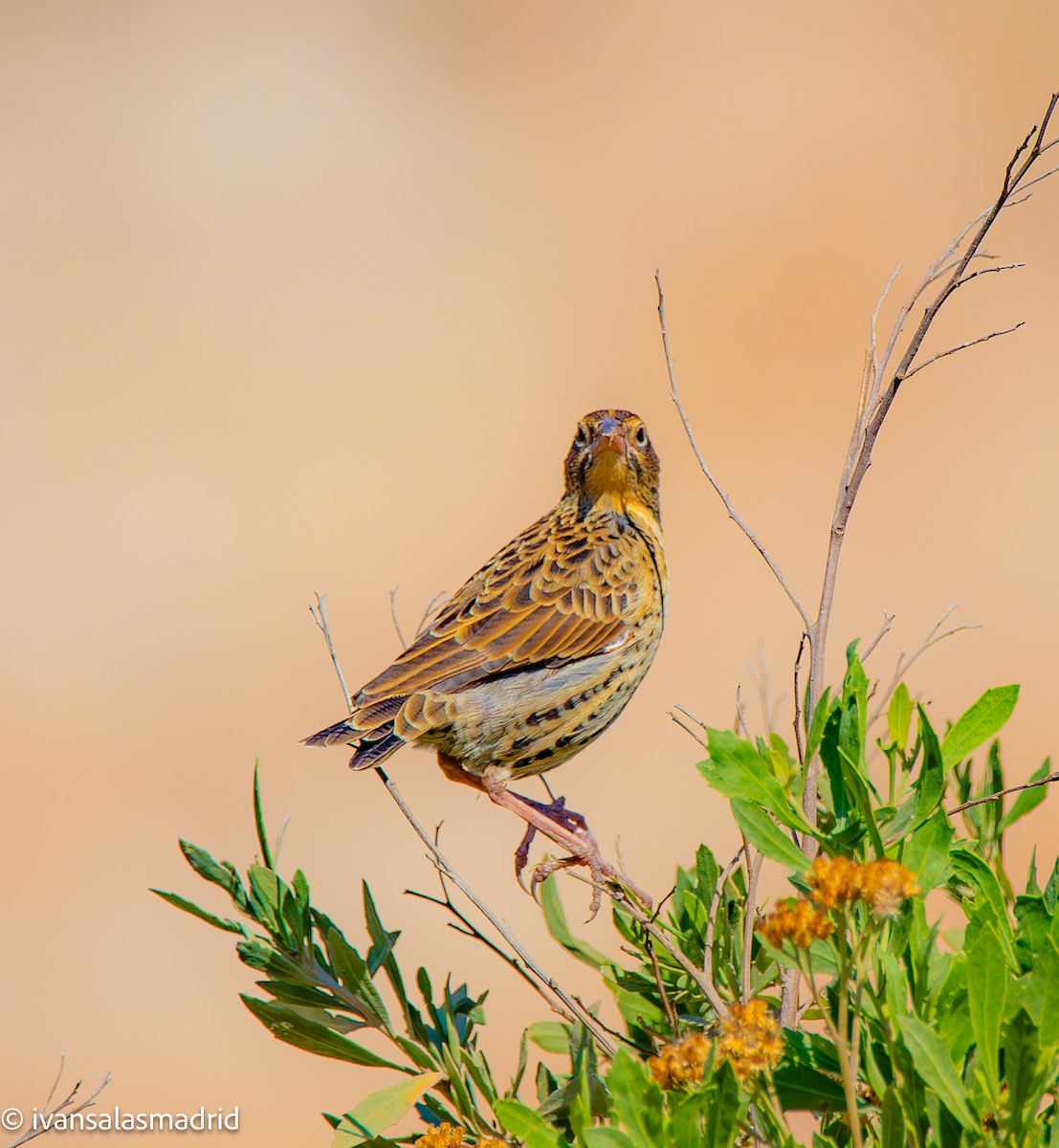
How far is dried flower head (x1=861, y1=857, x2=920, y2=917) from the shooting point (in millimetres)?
1564

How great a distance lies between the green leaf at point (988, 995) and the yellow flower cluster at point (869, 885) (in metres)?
0.10

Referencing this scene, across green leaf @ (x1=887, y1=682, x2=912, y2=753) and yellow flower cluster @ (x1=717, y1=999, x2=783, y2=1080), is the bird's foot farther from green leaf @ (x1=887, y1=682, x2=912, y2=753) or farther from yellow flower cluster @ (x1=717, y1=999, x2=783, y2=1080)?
yellow flower cluster @ (x1=717, y1=999, x2=783, y2=1080)

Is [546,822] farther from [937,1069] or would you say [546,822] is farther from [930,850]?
[937,1069]

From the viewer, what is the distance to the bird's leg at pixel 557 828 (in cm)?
390

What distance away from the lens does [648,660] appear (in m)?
4.68

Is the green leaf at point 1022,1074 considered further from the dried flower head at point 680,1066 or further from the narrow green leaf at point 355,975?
the narrow green leaf at point 355,975

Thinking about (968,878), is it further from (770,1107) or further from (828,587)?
(770,1107)

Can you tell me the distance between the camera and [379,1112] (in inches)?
84.6

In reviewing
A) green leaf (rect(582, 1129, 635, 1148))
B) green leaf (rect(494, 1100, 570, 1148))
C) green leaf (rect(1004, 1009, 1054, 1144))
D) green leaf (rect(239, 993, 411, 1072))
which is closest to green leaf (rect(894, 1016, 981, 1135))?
green leaf (rect(1004, 1009, 1054, 1144))

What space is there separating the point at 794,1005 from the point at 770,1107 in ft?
2.05

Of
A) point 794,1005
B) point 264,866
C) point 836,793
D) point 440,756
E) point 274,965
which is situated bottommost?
point 794,1005

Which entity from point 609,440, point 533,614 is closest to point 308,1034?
point 533,614

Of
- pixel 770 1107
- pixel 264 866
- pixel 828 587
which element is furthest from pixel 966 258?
pixel 264 866

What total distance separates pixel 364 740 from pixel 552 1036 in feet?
5.05
